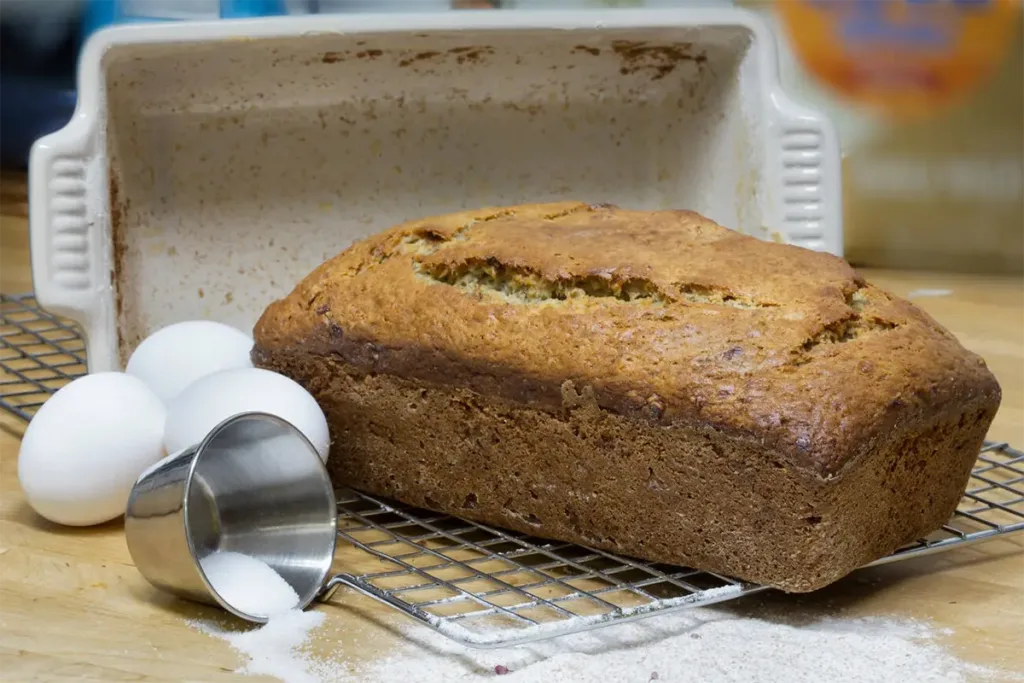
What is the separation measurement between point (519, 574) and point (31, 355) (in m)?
1.06

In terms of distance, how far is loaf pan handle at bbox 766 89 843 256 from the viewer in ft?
5.91

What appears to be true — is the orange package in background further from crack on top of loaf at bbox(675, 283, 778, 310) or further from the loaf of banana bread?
crack on top of loaf at bbox(675, 283, 778, 310)

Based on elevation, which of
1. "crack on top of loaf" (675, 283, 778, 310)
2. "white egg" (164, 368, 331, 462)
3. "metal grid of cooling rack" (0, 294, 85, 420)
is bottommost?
"metal grid of cooling rack" (0, 294, 85, 420)

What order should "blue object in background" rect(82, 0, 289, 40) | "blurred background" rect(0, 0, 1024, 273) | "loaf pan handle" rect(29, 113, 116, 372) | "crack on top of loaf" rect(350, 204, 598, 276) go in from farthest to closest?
"blurred background" rect(0, 0, 1024, 273), "blue object in background" rect(82, 0, 289, 40), "loaf pan handle" rect(29, 113, 116, 372), "crack on top of loaf" rect(350, 204, 598, 276)

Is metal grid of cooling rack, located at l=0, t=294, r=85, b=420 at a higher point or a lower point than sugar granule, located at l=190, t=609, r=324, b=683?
lower

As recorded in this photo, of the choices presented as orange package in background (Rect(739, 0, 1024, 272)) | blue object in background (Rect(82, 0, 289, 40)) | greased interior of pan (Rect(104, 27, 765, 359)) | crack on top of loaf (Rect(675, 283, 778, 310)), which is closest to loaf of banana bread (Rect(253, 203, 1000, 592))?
crack on top of loaf (Rect(675, 283, 778, 310))

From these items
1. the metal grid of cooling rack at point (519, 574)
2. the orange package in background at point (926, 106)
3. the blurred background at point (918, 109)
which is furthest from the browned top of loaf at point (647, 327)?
the orange package in background at point (926, 106)

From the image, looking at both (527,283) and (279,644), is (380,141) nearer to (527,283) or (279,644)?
(527,283)

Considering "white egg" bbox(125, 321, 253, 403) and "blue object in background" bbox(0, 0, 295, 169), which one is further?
"blue object in background" bbox(0, 0, 295, 169)

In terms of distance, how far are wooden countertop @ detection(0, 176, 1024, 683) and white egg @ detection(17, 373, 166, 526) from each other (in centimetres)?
5

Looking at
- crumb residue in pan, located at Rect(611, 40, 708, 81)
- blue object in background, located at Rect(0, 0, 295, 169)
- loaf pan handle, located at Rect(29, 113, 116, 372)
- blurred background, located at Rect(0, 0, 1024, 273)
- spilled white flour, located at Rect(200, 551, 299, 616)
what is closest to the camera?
spilled white flour, located at Rect(200, 551, 299, 616)

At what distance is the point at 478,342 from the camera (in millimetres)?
1379

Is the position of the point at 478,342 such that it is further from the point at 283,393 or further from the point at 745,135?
the point at 745,135

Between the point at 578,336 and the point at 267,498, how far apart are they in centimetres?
35
